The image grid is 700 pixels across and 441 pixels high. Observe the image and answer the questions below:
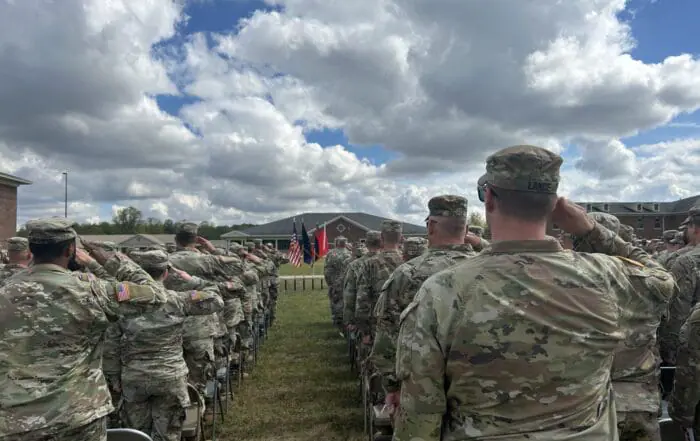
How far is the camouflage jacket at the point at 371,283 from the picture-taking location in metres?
7.39

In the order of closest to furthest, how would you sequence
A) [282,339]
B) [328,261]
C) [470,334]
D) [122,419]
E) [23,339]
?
[470,334], [23,339], [122,419], [282,339], [328,261]

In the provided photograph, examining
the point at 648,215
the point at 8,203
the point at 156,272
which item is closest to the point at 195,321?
the point at 156,272

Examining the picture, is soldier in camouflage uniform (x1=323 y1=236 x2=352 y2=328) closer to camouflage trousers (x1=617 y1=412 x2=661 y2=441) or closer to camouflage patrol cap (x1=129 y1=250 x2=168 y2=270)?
camouflage patrol cap (x1=129 y1=250 x2=168 y2=270)

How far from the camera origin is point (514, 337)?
196cm

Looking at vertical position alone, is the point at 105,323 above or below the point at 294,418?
above

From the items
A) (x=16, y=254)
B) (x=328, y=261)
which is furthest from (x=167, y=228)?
(x=16, y=254)

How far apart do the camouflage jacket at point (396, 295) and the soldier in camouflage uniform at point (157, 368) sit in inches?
71.2

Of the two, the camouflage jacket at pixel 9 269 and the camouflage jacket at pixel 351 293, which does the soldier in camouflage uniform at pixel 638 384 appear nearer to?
the camouflage jacket at pixel 351 293

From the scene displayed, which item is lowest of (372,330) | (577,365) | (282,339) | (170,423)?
(282,339)

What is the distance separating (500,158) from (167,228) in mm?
107526

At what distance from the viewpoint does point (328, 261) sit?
1598 cm

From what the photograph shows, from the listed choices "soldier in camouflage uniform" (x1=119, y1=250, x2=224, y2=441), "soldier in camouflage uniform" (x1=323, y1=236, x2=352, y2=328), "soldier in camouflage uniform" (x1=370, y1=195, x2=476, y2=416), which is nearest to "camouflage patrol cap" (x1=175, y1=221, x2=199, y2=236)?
"soldier in camouflage uniform" (x1=119, y1=250, x2=224, y2=441)

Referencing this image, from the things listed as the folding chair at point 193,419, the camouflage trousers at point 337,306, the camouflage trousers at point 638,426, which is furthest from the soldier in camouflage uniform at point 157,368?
the camouflage trousers at point 337,306

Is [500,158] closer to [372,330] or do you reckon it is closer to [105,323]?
[105,323]
